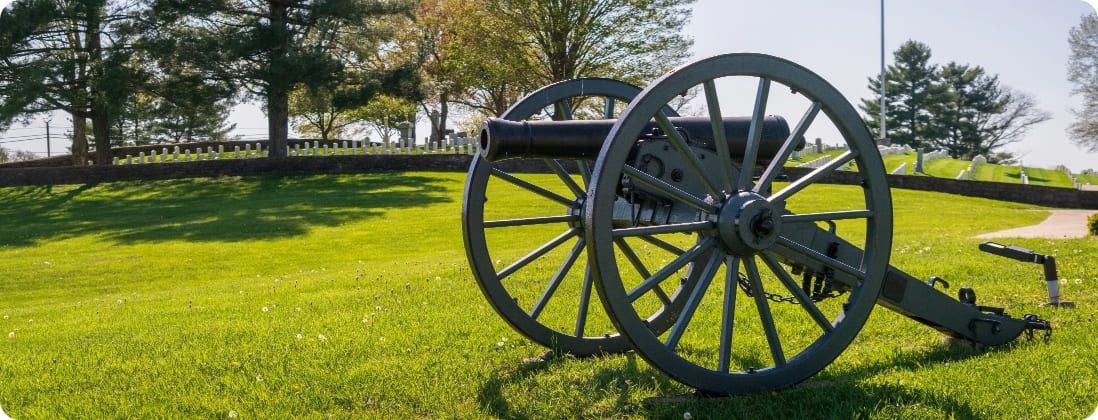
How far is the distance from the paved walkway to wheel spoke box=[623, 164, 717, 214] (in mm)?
12497

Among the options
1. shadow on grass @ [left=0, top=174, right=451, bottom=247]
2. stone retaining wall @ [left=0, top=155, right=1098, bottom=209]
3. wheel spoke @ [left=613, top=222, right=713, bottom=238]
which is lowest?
shadow on grass @ [left=0, top=174, right=451, bottom=247]

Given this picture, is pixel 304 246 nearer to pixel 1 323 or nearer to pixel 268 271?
pixel 268 271

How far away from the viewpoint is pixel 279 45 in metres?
31.0

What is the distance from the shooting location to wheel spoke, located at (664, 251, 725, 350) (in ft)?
12.7

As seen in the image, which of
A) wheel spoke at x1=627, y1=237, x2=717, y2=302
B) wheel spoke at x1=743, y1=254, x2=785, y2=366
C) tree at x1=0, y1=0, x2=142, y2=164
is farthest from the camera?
tree at x1=0, y1=0, x2=142, y2=164

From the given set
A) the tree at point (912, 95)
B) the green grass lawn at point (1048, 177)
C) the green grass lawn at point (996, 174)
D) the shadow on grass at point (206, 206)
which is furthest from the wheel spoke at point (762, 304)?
the tree at point (912, 95)

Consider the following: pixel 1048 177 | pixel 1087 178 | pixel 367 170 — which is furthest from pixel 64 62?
pixel 1087 178

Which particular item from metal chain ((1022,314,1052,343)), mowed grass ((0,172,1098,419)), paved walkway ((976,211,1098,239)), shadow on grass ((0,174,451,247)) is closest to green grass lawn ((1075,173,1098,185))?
paved walkway ((976,211,1098,239))

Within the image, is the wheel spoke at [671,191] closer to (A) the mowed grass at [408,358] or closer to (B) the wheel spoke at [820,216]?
(B) the wheel spoke at [820,216]

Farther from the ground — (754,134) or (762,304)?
(754,134)

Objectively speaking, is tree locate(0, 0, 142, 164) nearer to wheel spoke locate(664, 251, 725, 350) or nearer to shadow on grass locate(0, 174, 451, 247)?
shadow on grass locate(0, 174, 451, 247)

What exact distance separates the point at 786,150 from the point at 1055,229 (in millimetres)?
17550

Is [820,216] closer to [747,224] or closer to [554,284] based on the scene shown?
[747,224]

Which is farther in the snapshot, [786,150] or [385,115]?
[385,115]
